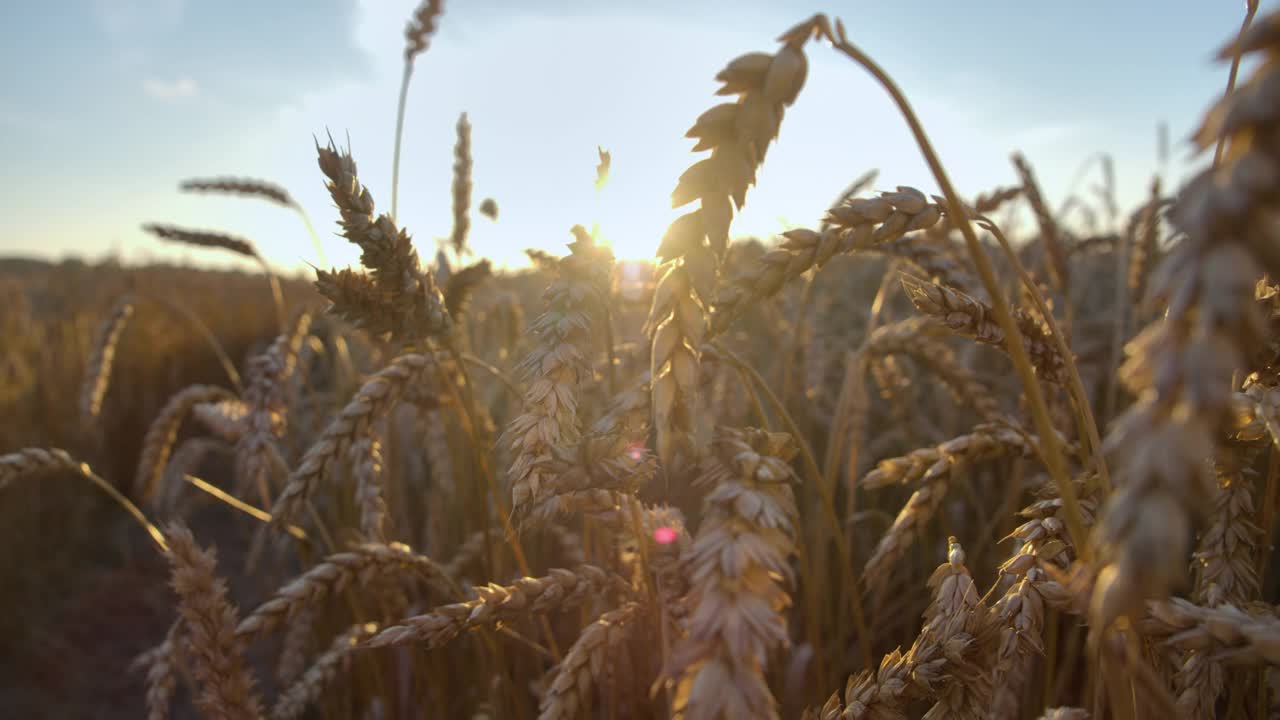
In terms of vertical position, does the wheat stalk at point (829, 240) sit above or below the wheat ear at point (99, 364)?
above

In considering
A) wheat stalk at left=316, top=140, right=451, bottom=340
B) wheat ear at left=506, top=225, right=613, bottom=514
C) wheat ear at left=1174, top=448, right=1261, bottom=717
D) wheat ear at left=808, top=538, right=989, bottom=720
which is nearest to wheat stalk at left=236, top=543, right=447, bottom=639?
wheat stalk at left=316, top=140, right=451, bottom=340

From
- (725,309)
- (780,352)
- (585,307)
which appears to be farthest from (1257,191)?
(780,352)

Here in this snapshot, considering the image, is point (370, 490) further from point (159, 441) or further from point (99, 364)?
point (99, 364)

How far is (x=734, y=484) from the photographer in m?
0.63

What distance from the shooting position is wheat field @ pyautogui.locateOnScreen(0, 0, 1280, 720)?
1.47ft

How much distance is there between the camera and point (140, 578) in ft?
13.3

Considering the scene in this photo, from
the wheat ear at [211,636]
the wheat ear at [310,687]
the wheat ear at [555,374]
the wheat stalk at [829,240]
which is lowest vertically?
the wheat ear at [310,687]

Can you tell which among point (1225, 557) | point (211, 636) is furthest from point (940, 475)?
point (211, 636)

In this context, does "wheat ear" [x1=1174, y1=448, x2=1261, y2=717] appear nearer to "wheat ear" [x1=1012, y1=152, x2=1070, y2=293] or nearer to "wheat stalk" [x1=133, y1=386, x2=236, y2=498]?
"wheat ear" [x1=1012, y1=152, x2=1070, y2=293]

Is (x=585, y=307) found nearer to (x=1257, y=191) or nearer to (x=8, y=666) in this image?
(x=1257, y=191)

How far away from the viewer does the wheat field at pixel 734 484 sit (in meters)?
0.45

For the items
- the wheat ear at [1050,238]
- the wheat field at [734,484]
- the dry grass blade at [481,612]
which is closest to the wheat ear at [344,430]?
the wheat field at [734,484]

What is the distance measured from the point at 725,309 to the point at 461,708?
2053 mm

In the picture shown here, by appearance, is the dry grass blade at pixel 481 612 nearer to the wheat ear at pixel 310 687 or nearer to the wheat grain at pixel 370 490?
the wheat grain at pixel 370 490
